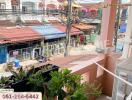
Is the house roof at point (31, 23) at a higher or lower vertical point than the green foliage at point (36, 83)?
higher

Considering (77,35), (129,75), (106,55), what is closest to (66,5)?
(77,35)

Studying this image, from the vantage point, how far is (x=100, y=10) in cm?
319

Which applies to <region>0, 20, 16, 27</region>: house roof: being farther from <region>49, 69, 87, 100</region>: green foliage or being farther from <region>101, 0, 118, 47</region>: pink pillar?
<region>101, 0, 118, 47</region>: pink pillar

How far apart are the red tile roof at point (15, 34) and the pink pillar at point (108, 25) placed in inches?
40.1

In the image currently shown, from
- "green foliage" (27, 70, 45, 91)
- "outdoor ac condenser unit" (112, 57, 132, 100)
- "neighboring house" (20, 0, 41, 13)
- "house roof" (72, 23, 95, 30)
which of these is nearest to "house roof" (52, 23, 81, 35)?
"house roof" (72, 23, 95, 30)

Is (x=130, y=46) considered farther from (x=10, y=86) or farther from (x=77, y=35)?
(x=10, y=86)

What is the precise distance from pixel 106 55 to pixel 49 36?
906mm

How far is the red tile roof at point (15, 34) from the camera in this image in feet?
7.96

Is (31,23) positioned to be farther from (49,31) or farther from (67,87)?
(67,87)

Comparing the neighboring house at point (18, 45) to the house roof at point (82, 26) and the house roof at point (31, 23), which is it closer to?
the house roof at point (31, 23)

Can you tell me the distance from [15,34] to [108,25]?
55.3 inches

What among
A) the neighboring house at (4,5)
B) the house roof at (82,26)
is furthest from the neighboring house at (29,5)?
the house roof at (82,26)

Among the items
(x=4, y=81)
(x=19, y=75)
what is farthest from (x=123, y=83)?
(x=4, y=81)

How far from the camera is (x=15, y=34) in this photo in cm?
262
